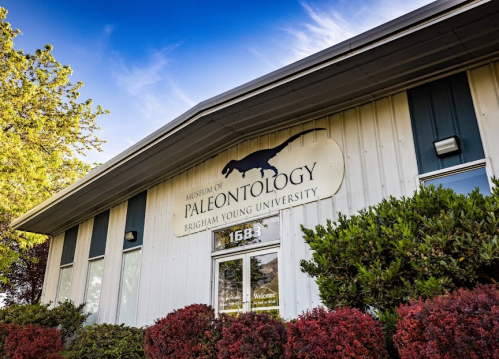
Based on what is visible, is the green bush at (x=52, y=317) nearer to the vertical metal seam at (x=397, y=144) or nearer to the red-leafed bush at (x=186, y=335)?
the red-leafed bush at (x=186, y=335)

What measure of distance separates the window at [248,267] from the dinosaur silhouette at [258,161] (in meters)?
0.95

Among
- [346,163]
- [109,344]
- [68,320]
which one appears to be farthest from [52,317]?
[346,163]

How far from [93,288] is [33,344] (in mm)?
4752

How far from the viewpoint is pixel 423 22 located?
14.4 feet

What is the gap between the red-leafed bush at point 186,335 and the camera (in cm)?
466

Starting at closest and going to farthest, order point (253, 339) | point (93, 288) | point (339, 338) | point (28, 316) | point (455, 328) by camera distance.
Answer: point (455, 328) < point (339, 338) < point (253, 339) < point (28, 316) < point (93, 288)

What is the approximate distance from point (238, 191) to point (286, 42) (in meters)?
3.23

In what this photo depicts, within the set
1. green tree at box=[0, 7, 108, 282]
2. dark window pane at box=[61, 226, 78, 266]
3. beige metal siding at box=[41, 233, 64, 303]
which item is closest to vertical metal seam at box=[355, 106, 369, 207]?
dark window pane at box=[61, 226, 78, 266]

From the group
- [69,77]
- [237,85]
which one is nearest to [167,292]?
[237,85]

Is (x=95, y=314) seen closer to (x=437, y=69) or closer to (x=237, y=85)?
(x=237, y=85)

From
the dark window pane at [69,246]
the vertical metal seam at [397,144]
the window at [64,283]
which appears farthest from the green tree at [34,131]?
the vertical metal seam at [397,144]

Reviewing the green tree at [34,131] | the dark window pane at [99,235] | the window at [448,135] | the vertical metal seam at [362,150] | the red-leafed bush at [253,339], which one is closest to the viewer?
the red-leafed bush at [253,339]

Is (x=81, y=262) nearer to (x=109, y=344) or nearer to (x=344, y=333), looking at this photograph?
(x=109, y=344)

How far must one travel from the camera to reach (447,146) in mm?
4836
